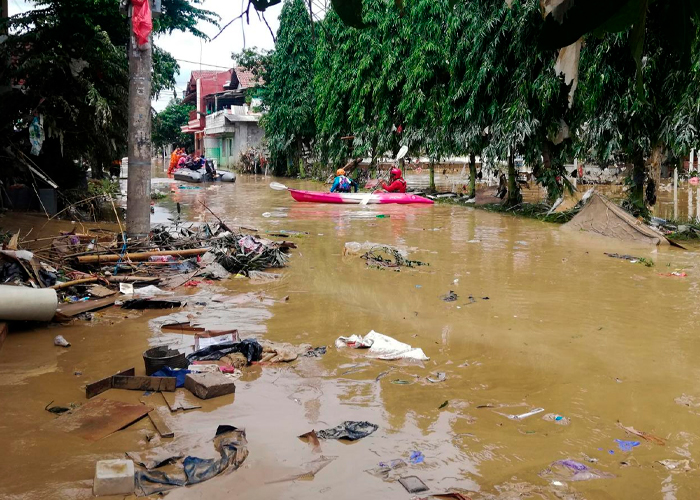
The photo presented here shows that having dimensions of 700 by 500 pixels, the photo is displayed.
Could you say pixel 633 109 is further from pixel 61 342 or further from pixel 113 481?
pixel 113 481

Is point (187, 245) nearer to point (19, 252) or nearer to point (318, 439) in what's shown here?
point (19, 252)

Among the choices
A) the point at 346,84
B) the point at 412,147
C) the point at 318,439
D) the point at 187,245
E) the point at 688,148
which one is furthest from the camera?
the point at 346,84

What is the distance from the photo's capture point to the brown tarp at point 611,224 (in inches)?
412

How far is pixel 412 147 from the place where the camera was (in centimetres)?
1972

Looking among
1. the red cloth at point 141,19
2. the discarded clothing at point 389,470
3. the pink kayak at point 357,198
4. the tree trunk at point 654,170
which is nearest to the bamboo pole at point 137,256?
the red cloth at point 141,19

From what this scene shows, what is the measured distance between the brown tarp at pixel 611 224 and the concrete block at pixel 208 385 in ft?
27.6

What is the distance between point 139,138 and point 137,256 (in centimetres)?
160

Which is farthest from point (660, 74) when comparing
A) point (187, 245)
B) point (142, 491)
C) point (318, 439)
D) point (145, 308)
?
point (142, 491)

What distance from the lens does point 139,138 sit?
8.20 metres

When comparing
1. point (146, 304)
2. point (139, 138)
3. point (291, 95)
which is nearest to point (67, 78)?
point (139, 138)

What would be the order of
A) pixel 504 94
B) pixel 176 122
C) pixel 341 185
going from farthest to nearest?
pixel 176 122 < pixel 341 185 < pixel 504 94

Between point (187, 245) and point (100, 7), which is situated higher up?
point (100, 7)

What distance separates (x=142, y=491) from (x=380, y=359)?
2.25 metres

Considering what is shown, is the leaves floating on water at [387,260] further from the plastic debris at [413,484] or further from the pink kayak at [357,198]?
the pink kayak at [357,198]
